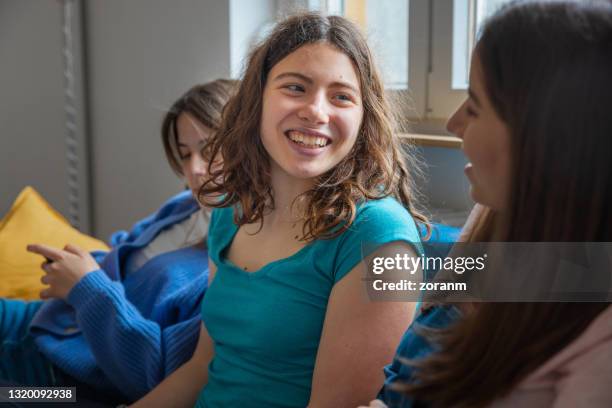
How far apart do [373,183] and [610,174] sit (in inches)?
18.8

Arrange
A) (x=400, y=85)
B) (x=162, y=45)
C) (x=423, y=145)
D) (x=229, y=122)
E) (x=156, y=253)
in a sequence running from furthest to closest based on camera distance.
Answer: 1. (x=162, y=45)
2. (x=400, y=85)
3. (x=156, y=253)
4. (x=423, y=145)
5. (x=229, y=122)

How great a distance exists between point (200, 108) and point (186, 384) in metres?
0.62

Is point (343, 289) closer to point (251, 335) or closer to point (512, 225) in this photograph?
point (251, 335)

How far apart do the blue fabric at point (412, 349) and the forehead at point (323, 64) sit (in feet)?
1.25

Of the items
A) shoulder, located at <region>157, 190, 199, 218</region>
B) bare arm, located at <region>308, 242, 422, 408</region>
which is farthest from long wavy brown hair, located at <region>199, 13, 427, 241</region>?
shoulder, located at <region>157, 190, 199, 218</region>

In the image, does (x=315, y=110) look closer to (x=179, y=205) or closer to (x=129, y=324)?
(x=129, y=324)

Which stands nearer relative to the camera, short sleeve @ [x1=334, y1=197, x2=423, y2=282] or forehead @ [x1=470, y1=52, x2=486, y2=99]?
forehead @ [x1=470, y1=52, x2=486, y2=99]

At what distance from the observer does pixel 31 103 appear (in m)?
2.93

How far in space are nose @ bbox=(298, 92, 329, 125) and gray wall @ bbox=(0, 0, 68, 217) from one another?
6.95ft

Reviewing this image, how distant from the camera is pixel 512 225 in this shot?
584 mm

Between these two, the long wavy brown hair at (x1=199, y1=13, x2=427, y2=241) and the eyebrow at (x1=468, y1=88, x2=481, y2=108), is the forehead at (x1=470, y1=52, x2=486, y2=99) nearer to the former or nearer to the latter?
the eyebrow at (x1=468, y1=88, x2=481, y2=108)

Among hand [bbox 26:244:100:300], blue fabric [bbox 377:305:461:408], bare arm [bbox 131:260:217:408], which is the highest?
blue fabric [bbox 377:305:461:408]

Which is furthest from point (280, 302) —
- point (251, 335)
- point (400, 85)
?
point (400, 85)

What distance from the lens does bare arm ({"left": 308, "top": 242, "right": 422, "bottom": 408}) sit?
34.1 inches
